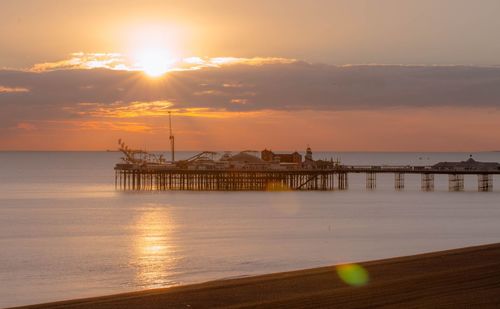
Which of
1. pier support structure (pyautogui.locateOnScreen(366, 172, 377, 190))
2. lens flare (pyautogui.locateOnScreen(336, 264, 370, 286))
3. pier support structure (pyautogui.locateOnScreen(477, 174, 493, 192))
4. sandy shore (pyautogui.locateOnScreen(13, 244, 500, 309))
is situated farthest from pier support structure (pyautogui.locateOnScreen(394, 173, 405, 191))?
sandy shore (pyautogui.locateOnScreen(13, 244, 500, 309))

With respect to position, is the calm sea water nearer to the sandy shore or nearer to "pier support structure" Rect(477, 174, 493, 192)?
the sandy shore

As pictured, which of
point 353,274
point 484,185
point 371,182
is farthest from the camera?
point 371,182

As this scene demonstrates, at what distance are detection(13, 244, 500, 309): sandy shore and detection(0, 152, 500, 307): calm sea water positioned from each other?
593cm

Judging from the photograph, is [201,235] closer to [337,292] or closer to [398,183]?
[337,292]

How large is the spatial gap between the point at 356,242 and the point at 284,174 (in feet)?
172

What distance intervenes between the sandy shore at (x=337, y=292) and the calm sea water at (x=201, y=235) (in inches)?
233

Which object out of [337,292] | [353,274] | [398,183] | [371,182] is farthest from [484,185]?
[337,292]

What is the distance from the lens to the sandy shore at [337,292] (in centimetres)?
2070

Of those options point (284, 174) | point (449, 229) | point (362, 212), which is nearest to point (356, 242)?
point (449, 229)

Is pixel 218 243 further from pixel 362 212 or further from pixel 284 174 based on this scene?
pixel 284 174

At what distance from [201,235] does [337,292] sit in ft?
89.2

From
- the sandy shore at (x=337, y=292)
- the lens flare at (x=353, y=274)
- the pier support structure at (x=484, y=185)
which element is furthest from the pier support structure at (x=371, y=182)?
the sandy shore at (x=337, y=292)

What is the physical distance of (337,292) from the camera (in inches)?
875

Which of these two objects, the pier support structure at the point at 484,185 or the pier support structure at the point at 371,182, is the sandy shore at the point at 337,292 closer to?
the pier support structure at the point at 484,185
